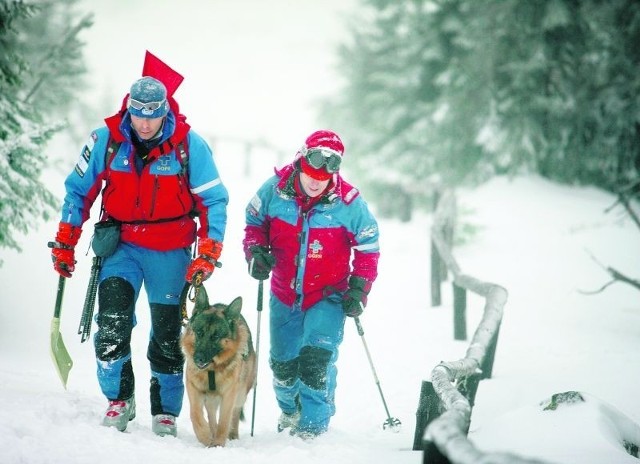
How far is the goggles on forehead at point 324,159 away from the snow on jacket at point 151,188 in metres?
0.74

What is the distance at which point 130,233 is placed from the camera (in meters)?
3.65

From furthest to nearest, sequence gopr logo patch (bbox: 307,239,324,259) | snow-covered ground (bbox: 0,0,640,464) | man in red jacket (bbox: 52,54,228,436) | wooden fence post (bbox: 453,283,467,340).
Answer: wooden fence post (bbox: 453,283,467,340)
gopr logo patch (bbox: 307,239,324,259)
man in red jacket (bbox: 52,54,228,436)
snow-covered ground (bbox: 0,0,640,464)

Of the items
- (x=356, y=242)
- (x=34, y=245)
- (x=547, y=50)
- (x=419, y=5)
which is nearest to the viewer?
(x=356, y=242)

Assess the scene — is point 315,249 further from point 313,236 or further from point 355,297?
point 355,297

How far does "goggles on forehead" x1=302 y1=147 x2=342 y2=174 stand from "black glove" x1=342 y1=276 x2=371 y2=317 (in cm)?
94

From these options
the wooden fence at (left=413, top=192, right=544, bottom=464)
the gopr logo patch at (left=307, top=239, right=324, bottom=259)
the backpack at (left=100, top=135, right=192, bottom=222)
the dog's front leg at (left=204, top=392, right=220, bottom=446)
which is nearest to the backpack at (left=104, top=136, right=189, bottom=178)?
the backpack at (left=100, top=135, right=192, bottom=222)

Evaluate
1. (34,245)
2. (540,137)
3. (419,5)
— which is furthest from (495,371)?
(419,5)

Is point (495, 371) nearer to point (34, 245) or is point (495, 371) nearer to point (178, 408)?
point (178, 408)

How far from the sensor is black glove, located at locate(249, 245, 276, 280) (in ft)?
12.9

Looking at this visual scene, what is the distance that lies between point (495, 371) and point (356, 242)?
2917 mm

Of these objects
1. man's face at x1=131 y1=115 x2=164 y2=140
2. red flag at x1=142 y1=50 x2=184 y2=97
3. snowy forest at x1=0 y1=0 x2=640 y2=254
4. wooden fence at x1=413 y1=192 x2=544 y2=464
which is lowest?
wooden fence at x1=413 y1=192 x2=544 y2=464

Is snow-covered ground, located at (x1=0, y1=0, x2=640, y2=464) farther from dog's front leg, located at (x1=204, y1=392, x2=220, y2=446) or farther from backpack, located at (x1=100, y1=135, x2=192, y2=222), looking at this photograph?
backpack, located at (x1=100, y1=135, x2=192, y2=222)

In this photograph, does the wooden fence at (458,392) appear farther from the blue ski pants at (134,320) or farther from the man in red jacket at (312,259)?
the blue ski pants at (134,320)

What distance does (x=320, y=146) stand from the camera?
3855mm
